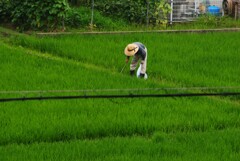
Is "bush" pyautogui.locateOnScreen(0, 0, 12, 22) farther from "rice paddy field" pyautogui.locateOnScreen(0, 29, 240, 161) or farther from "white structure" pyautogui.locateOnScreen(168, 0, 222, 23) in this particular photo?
"white structure" pyautogui.locateOnScreen(168, 0, 222, 23)

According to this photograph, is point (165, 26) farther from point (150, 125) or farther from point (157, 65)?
point (150, 125)

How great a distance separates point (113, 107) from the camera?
962 cm

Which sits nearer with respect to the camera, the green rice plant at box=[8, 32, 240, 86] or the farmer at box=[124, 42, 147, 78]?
the farmer at box=[124, 42, 147, 78]

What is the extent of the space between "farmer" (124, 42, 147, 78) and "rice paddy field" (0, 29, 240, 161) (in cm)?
28

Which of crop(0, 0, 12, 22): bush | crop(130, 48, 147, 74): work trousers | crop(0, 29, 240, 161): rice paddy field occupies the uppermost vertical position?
crop(0, 0, 12, 22): bush

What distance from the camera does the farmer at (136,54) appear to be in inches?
434

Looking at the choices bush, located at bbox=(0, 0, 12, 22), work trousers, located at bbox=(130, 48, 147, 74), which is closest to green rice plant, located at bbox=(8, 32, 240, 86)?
work trousers, located at bbox=(130, 48, 147, 74)

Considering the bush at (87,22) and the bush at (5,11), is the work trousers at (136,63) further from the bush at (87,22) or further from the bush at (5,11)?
the bush at (5,11)

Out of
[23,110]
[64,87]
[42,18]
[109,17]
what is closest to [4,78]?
[64,87]

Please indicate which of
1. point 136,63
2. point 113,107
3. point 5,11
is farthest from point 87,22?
point 113,107

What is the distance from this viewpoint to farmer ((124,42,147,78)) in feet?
36.2

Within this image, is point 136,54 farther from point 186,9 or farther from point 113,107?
point 186,9

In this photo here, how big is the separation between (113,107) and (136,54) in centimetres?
189

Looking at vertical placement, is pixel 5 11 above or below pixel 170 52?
above
